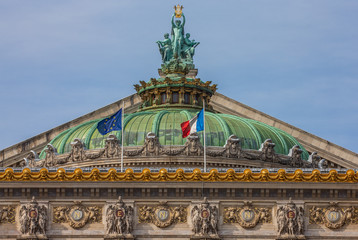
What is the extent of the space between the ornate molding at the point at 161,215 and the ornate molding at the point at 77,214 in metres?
2.61

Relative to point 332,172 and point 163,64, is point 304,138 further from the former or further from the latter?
point 332,172

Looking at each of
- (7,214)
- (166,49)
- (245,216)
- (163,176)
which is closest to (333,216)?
(245,216)

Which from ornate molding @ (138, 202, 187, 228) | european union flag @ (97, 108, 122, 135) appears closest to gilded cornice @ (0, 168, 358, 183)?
ornate molding @ (138, 202, 187, 228)

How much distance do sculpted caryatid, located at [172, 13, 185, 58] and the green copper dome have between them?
11.7m

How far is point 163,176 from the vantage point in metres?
77.1

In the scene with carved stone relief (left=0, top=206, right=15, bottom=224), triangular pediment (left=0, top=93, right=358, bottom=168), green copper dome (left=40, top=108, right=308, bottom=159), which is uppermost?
triangular pediment (left=0, top=93, right=358, bottom=168)

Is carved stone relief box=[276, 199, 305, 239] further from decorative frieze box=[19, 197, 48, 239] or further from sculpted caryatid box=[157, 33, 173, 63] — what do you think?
sculpted caryatid box=[157, 33, 173, 63]

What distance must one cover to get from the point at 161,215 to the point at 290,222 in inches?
301

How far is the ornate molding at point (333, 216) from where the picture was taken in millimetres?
77312

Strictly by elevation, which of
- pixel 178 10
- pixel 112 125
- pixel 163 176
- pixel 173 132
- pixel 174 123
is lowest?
pixel 163 176

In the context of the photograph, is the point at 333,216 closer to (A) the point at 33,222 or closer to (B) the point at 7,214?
(A) the point at 33,222

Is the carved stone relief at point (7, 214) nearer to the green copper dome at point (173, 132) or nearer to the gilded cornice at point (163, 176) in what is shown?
the gilded cornice at point (163, 176)

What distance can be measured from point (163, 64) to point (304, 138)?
27468 mm

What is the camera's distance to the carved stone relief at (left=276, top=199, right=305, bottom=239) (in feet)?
252
